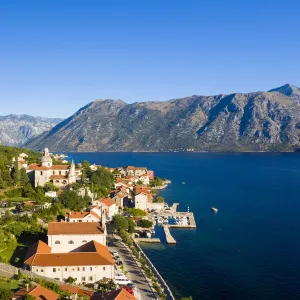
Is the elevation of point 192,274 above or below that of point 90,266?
below

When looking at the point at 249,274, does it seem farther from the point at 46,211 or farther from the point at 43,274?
the point at 46,211

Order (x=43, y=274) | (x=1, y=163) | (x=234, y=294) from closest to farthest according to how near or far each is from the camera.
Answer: (x=43, y=274) → (x=234, y=294) → (x=1, y=163)

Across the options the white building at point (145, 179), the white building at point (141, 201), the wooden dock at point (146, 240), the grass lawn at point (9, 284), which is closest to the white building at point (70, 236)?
the grass lawn at point (9, 284)

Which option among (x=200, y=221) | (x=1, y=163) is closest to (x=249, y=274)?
(x=200, y=221)

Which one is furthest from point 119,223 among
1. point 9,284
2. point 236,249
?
point 9,284

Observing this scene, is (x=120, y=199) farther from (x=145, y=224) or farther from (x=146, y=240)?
(x=146, y=240)

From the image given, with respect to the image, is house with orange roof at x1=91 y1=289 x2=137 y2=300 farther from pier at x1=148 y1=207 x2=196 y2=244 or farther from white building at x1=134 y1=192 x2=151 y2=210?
white building at x1=134 y1=192 x2=151 y2=210

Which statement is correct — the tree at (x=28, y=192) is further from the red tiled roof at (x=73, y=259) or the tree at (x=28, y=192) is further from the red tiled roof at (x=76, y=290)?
the red tiled roof at (x=76, y=290)
